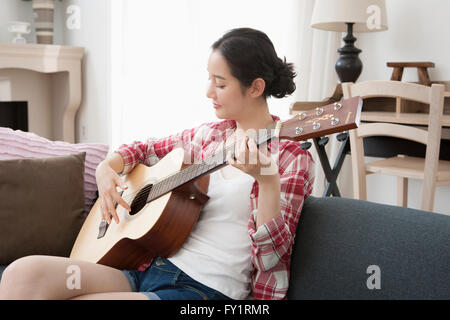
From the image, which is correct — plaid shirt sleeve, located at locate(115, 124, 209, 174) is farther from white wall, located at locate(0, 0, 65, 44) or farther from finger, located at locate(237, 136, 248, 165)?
white wall, located at locate(0, 0, 65, 44)

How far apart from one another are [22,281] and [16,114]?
9.93 feet

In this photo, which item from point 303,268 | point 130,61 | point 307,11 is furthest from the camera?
point 130,61

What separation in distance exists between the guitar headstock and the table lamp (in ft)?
5.07

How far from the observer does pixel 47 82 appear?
3836mm

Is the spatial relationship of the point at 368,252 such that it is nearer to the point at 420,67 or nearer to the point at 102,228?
the point at 102,228

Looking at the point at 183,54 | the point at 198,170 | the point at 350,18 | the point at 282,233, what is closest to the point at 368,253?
the point at 282,233

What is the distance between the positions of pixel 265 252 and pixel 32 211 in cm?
77

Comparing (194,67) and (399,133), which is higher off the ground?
(194,67)

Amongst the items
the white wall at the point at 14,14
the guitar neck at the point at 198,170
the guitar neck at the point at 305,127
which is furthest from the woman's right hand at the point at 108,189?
the white wall at the point at 14,14

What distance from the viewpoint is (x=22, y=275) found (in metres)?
1.04

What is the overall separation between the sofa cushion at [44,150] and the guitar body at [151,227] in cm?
26
